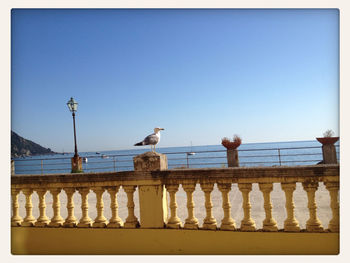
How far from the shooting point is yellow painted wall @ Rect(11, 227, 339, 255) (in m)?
2.76

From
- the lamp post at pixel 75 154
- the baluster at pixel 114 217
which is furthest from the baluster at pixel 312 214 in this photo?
the lamp post at pixel 75 154

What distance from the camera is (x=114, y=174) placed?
125 inches

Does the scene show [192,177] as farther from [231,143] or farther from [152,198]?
[231,143]

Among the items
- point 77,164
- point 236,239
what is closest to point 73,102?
point 77,164

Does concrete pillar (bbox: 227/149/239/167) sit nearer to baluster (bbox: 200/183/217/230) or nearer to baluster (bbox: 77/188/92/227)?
baluster (bbox: 200/183/217/230)

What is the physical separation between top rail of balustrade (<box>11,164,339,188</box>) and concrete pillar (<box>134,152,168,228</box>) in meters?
0.06

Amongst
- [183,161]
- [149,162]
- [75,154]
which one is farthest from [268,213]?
[183,161]

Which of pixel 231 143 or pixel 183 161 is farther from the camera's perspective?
pixel 183 161

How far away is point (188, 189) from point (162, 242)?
25.8 inches

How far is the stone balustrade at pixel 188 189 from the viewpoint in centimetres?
276

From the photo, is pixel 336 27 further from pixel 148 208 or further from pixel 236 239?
pixel 148 208

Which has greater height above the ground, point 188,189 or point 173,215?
point 188,189

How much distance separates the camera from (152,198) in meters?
3.06

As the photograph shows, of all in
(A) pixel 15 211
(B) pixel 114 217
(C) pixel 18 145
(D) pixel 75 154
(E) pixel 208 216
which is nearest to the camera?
(E) pixel 208 216
